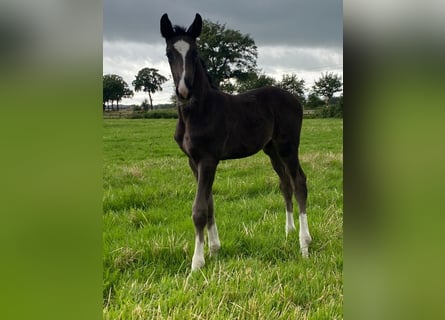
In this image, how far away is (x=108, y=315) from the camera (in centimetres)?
195

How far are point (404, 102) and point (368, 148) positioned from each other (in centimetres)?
10

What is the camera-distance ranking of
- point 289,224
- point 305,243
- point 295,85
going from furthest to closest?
point 295,85, point 289,224, point 305,243

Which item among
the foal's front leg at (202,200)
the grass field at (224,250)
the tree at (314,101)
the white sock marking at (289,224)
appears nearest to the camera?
the grass field at (224,250)

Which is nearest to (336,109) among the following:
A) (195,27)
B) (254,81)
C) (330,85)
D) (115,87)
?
(330,85)

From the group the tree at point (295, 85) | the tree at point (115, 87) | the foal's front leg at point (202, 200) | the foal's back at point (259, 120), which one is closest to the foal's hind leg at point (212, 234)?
the foal's front leg at point (202, 200)

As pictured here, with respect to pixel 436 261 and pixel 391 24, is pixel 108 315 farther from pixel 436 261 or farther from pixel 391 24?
Result: pixel 391 24

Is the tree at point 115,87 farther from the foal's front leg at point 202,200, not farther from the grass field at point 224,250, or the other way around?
the grass field at point 224,250

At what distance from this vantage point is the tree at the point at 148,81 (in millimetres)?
3227

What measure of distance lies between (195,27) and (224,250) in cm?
196

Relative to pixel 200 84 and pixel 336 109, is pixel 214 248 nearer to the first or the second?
pixel 200 84

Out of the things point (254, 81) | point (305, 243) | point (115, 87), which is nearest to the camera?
point (115, 87)

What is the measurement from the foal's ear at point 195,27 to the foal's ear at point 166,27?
13 cm

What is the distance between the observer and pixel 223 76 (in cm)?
444

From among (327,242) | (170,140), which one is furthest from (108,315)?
(170,140)
